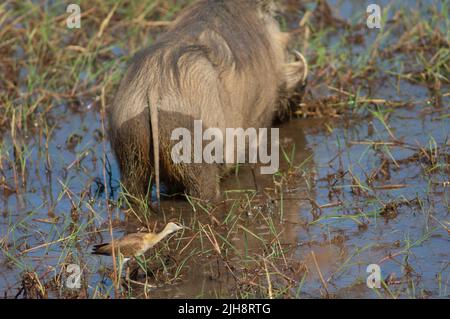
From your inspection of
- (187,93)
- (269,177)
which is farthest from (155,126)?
(269,177)

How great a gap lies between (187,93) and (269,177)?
3.41ft

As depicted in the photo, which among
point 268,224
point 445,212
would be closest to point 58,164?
point 268,224

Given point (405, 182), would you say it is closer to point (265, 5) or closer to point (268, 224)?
point (268, 224)

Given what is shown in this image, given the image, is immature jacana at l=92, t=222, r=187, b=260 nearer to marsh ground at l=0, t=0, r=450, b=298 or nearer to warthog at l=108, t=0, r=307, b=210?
marsh ground at l=0, t=0, r=450, b=298

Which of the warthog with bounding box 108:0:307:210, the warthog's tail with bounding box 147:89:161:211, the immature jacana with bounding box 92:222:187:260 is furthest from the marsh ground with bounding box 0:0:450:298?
the warthog's tail with bounding box 147:89:161:211

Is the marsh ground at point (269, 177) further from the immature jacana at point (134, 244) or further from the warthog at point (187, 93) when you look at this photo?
the warthog at point (187, 93)

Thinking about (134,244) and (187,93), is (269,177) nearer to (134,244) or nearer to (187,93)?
(187,93)

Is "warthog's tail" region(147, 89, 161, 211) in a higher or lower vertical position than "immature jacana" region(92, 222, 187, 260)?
higher

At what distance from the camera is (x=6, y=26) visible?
7.92 m

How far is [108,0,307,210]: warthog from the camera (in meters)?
5.27

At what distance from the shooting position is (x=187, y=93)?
17.6 ft

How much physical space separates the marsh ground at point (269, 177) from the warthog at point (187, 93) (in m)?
0.19

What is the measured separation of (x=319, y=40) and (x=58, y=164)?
2.32 meters

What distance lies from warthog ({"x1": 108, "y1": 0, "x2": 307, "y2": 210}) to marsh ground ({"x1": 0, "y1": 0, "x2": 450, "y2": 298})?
193 millimetres
